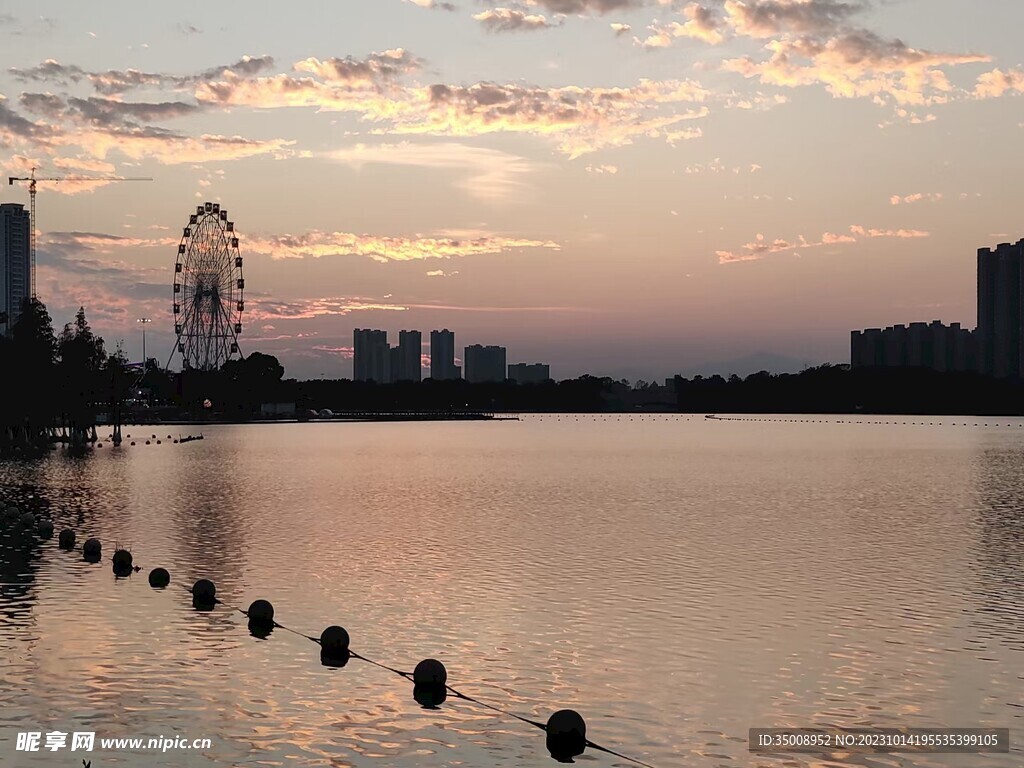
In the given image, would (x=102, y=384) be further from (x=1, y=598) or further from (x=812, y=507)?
(x=1, y=598)

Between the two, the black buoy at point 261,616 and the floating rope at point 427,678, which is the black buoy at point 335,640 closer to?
the floating rope at point 427,678

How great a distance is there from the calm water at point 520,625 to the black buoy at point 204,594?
Result: 0.70 meters

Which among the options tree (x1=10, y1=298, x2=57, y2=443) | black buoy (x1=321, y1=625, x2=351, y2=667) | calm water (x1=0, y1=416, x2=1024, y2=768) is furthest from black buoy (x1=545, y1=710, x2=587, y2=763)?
tree (x1=10, y1=298, x2=57, y2=443)

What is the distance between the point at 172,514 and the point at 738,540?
29.1 metres

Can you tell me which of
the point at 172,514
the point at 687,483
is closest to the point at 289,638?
the point at 172,514

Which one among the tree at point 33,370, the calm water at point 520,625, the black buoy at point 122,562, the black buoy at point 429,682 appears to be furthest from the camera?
the tree at point 33,370

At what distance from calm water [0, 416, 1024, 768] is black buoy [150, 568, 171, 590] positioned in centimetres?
40

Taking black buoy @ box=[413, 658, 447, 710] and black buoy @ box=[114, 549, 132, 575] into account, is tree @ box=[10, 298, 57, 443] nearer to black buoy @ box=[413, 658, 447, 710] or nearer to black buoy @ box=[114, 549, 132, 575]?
black buoy @ box=[114, 549, 132, 575]

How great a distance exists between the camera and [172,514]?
6197cm

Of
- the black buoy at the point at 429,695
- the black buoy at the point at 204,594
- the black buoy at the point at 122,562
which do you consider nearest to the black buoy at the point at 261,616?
the black buoy at the point at 204,594

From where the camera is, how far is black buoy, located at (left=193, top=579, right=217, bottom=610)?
33.9 meters

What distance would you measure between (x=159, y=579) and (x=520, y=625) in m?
12.7

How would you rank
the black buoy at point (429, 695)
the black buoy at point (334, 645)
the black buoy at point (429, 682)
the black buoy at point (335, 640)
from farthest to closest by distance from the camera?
1. the black buoy at point (335, 640)
2. the black buoy at point (334, 645)
3. the black buoy at point (429, 682)
4. the black buoy at point (429, 695)

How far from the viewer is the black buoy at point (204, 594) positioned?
111 feet
